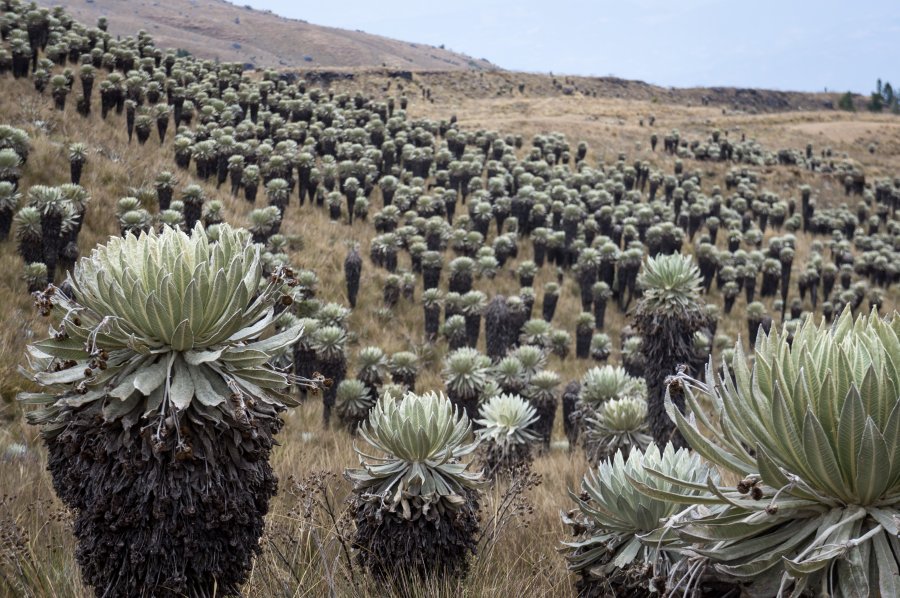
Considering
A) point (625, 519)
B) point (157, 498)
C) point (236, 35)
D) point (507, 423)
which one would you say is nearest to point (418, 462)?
point (625, 519)

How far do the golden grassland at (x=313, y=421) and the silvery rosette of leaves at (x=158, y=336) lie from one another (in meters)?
0.78

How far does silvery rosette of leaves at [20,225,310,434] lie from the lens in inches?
88.0

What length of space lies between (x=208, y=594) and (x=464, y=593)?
108cm

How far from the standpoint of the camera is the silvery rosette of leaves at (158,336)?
2234mm

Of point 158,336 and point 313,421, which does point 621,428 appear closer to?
point 313,421

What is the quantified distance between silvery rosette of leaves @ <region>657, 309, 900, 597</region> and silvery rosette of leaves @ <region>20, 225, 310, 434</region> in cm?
155

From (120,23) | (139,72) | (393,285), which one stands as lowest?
(393,285)

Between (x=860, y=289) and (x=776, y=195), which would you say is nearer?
(x=860, y=289)

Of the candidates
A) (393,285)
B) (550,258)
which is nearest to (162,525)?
(393,285)

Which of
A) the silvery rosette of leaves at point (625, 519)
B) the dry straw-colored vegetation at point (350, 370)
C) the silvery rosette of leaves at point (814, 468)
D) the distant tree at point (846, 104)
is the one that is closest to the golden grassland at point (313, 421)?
the dry straw-colored vegetation at point (350, 370)

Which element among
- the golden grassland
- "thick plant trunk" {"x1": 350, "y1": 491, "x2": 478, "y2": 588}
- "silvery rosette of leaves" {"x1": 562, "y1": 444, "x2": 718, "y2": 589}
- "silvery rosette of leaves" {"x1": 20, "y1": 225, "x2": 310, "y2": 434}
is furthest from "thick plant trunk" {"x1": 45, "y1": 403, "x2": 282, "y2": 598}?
"silvery rosette of leaves" {"x1": 562, "y1": 444, "x2": 718, "y2": 589}

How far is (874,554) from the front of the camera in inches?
61.4

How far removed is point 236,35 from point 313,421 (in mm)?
97649

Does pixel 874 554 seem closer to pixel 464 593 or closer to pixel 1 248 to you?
pixel 464 593
